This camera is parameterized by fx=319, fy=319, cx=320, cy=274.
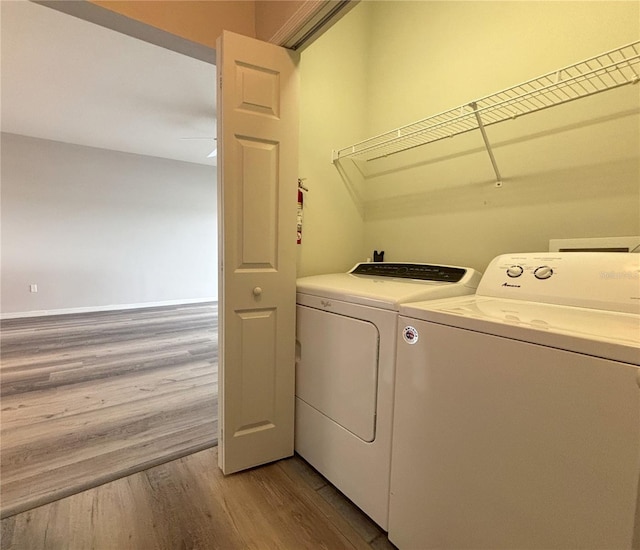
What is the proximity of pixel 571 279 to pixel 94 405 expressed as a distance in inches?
109

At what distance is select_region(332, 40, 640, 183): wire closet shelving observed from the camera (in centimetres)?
110

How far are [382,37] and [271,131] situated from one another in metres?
1.25

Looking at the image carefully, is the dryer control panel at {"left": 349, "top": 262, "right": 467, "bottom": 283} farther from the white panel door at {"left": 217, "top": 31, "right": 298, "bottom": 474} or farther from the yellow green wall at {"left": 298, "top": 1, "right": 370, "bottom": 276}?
the white panel door at {"left": 217, "top": 31, "right": 298, "bottom": 474}

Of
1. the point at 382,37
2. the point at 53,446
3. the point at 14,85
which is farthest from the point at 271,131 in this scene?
the point at 14,85

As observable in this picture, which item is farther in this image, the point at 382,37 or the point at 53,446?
the point at 382,37


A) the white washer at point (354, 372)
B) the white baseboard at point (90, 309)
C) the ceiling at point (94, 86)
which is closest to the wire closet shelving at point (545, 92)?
the white washer at point (354, 372)

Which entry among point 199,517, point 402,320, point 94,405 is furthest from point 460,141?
point 94,405

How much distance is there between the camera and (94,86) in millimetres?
3018

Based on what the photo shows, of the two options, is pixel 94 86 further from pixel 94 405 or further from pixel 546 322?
pixel 546 322

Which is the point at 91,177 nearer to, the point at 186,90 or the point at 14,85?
the point at 14,85

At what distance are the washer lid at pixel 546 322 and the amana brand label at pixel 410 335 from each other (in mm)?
43

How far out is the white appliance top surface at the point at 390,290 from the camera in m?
1.17

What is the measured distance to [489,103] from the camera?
5.09 ft

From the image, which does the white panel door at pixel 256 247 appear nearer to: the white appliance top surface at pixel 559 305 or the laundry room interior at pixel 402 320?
the laundry room interior at pixel 402 320
